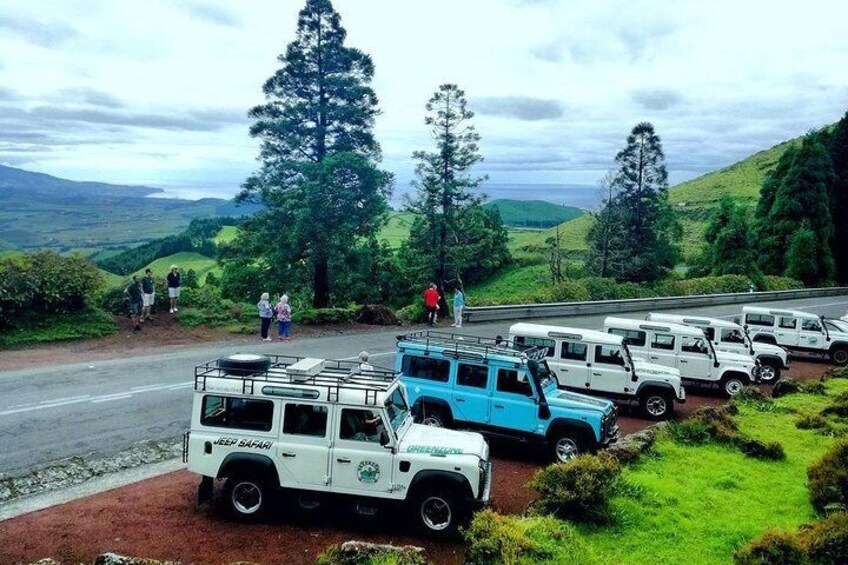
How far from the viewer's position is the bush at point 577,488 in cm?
1095

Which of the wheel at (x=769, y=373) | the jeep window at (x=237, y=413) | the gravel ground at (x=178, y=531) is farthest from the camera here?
the wheel at (x=769, y=373)

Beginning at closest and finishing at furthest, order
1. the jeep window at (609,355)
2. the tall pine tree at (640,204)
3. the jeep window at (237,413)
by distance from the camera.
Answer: the jeep window at (237,413)
the jeep window at (609,355)
the tall pine tree at (640,204)

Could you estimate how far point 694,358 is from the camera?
21.0m

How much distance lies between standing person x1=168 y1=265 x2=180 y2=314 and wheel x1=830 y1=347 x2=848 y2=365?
28.4 meters

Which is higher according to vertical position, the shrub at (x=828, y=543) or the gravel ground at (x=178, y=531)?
the shrub at (x=828, y=543)

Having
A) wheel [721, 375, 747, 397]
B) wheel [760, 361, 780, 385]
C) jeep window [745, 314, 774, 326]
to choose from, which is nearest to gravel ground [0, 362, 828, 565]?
wheel [721, 375, 747, 397]

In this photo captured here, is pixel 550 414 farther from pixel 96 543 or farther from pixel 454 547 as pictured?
pixel 96 543

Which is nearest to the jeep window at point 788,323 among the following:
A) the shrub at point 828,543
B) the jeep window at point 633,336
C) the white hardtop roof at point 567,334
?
the jeep window at point 633,336

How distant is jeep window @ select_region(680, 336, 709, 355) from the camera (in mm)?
21047

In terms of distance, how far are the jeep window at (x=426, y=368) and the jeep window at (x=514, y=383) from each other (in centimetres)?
128

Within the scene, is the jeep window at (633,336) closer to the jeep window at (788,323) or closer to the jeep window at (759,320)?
the jeep window at (759,320)

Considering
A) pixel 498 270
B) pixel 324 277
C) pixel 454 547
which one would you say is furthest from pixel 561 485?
pixel 498 270

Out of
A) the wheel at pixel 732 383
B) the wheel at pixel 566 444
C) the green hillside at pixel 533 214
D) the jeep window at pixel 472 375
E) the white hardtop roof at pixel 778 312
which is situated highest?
the green hillside at pixel 533 214

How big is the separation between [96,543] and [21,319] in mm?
15776
